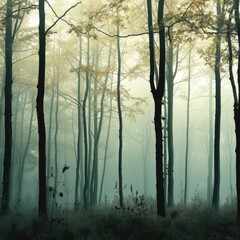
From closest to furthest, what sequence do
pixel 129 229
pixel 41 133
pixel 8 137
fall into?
pixel 129 229 < pixel 41 133 < pixel 8 137

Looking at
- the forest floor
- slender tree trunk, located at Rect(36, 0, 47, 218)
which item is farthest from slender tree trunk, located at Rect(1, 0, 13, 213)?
the forest floor

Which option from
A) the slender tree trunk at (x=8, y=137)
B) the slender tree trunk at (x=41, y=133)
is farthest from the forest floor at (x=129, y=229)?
the slender tree trunk at (x=8, y=137)

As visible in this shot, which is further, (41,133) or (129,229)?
(41,133)

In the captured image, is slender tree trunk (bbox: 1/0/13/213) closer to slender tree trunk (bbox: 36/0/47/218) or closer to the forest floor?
slender tree trunk (bbox: 36/0/47/218)

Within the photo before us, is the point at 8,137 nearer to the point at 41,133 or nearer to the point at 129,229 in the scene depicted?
the point at 41,133

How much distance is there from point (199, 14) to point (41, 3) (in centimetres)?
462

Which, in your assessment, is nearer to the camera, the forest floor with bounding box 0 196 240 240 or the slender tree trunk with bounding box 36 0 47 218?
the forest floor with bounding box 0 196 240 240

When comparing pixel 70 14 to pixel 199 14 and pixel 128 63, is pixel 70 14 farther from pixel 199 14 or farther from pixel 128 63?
pixel 199 14

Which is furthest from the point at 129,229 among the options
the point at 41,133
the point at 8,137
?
the point at 8,137

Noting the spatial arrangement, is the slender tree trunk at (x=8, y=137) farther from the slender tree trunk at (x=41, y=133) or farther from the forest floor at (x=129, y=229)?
the forest floor at (x=129, y=229)

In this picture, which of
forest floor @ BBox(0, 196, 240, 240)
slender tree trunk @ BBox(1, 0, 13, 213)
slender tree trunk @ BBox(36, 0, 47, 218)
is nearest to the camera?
forest floor @ BBox(0, 196, 240, 240)

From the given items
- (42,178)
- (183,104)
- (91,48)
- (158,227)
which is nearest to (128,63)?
(91,48)

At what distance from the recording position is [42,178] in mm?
9266

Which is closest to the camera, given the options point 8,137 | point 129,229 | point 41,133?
point 129,229
